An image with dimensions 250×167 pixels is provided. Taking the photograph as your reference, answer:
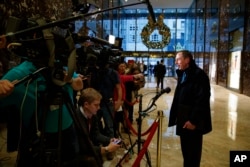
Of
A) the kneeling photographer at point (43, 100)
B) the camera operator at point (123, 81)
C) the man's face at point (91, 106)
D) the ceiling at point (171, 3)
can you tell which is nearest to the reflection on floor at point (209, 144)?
the camera operator at point (123, 81)

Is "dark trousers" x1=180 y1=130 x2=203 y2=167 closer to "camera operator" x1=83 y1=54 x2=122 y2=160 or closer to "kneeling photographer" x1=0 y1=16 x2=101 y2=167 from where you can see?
"camera operator" x1=83 y1=54 x2=122 y2=160

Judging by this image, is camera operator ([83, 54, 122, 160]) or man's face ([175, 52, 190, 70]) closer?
man's face ([175, 52, 190, 70])

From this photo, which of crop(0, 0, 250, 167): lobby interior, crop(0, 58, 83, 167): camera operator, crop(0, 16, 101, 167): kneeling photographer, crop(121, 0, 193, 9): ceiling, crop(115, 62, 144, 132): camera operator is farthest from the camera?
crop(121, 0, 193, 9): ceiling

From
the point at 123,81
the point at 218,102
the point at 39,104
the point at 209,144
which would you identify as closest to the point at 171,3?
the point at 218,102

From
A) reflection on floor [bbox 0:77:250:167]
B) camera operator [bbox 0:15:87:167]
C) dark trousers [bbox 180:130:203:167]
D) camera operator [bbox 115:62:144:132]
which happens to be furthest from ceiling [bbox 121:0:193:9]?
camera operator [bbox 0:15:87:167]

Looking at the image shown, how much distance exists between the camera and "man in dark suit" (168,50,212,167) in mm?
2867

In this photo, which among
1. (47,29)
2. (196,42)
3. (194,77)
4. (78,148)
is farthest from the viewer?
(196,42)

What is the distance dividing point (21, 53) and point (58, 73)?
0.66 ft

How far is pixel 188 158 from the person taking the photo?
300cm

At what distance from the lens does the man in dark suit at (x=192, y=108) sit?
2.87 meters

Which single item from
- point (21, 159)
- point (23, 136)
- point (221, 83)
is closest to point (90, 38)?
point (23, 136)

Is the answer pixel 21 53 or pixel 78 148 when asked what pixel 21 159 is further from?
pixel 21 53

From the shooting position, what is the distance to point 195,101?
2.91 m

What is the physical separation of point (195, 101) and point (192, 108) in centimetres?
8
